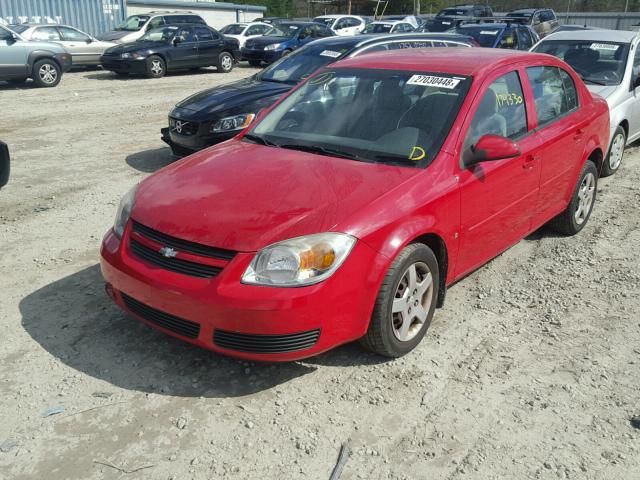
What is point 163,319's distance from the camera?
3.53m

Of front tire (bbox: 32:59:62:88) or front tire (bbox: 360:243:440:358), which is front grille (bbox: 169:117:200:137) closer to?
front tire (bbox: 360:243:440:358)

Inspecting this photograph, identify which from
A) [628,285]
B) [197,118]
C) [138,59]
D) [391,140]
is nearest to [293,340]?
[391,140]

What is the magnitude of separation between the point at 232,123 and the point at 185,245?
14.3ft

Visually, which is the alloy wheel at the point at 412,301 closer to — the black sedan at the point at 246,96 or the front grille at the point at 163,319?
the front grille at the point at 163,319

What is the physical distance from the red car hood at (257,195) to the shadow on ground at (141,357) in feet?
2.62

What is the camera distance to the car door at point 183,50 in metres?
18.7

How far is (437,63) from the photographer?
455cm

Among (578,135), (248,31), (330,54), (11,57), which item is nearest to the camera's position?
(578,135)

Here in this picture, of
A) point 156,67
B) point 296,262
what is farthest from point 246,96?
point 156,67

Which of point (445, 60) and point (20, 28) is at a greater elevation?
point (445, 60)

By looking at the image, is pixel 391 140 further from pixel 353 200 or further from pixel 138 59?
pixel 138 59

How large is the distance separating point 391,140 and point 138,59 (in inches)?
603

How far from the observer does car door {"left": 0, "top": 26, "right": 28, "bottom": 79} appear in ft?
48.3

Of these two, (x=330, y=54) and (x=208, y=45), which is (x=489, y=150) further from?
(x=208, y=45)
